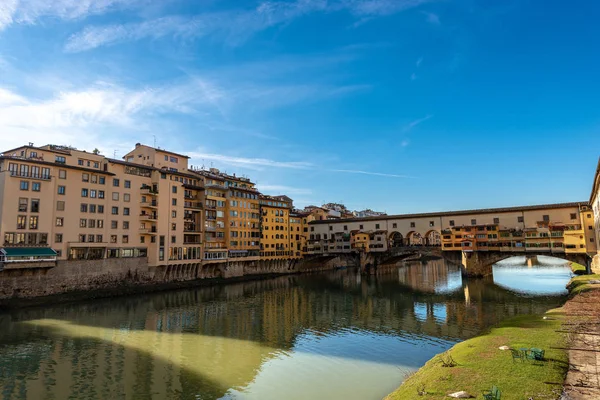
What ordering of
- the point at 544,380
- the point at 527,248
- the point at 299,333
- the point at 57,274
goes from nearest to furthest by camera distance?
the point at 544,380, the point at 299,333, the point at 57,274, the point at 527,248

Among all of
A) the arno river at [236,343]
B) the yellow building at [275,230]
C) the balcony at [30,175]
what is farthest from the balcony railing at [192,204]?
the balcony at [30,175]

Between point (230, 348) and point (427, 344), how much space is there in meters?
15.3

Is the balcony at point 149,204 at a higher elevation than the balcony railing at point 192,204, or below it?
below

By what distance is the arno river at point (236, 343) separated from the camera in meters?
21.0

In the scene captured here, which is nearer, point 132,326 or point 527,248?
point 132,326

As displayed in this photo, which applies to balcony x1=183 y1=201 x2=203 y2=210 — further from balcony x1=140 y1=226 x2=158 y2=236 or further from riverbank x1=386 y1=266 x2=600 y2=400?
riverbank x1=386 y1=266 x2=600 y2=400

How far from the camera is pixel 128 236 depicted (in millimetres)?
61656

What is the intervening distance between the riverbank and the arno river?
3.47m

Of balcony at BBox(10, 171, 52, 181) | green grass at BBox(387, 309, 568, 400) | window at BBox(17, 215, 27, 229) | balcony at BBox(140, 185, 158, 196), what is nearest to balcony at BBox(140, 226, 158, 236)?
balcony at BBox(140, 185, 158, 196)

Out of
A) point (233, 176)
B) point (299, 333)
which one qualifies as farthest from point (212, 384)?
point (233, 176)

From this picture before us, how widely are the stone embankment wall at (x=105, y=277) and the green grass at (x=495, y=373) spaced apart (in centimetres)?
4863

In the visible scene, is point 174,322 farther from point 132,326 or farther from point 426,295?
point 426,295

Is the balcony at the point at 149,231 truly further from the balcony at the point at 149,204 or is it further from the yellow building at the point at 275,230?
the yellow building at the point at 275,230

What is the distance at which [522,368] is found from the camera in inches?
669
